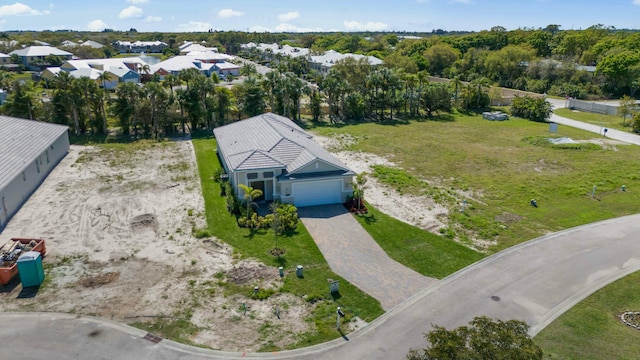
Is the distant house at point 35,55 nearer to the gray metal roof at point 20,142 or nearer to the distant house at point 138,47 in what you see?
the distant house at point 138,47

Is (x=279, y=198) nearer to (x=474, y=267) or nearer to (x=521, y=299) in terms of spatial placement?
(x=474, y=267)

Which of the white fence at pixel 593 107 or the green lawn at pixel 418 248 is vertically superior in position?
the white fence at pixel 593 107

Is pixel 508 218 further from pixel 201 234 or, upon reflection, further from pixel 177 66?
pixel 177 66

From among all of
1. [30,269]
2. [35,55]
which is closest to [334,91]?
[30,269]

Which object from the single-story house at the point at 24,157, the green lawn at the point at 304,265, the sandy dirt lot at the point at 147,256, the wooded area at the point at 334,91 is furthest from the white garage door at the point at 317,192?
the wooded area at the point at 334,91

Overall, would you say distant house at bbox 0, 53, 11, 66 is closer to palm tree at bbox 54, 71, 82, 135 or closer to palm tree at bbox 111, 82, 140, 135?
palm tree at bbox 54, 71, 82, 135

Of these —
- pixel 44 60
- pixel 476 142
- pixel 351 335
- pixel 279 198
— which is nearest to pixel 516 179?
pixel 476 142
